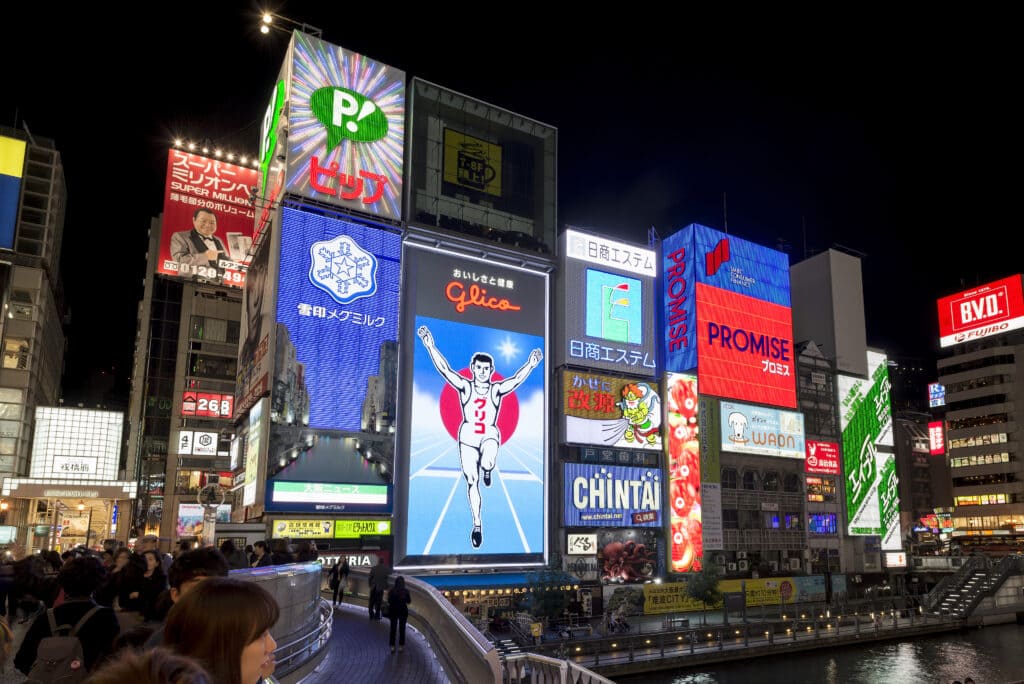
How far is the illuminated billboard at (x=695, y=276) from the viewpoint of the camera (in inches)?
2345

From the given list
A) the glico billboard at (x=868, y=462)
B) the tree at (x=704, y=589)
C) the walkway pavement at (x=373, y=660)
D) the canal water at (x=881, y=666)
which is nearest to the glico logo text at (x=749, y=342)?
the glico billboard at (x=868, y=462)

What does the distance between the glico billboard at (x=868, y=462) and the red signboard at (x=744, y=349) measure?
8.41m

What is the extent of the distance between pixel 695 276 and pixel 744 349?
7.38 metres

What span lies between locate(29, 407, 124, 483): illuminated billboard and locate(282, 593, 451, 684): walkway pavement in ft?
157

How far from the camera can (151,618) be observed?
299 inches

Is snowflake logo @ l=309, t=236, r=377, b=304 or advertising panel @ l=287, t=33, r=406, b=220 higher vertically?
advertising panel @ l=287, t=33, r=406, b=220

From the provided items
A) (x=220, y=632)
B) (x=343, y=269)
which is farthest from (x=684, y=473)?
(x=220, y=632)

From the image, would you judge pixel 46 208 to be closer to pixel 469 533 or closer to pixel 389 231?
pixel 389 231

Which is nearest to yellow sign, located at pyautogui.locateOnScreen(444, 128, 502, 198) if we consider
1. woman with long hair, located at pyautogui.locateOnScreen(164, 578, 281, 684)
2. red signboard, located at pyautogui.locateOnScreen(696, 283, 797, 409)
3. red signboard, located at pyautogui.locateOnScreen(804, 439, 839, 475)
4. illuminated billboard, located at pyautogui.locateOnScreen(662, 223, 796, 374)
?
illuminated billboard, located at pyautogui.locateOnScreen(662, 223, 796, 374)

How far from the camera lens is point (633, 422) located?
54.8m

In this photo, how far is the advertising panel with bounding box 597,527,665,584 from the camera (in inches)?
2026

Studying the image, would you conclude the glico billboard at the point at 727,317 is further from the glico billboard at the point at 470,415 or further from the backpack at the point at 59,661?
the backpack at the point at 59,661

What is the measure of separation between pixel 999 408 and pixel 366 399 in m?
84.0

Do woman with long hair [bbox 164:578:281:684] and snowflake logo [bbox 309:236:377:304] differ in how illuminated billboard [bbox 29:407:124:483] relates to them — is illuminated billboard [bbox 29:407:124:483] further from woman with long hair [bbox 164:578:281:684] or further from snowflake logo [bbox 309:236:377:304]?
woman with long hair [bbox 164:578:281:684]
